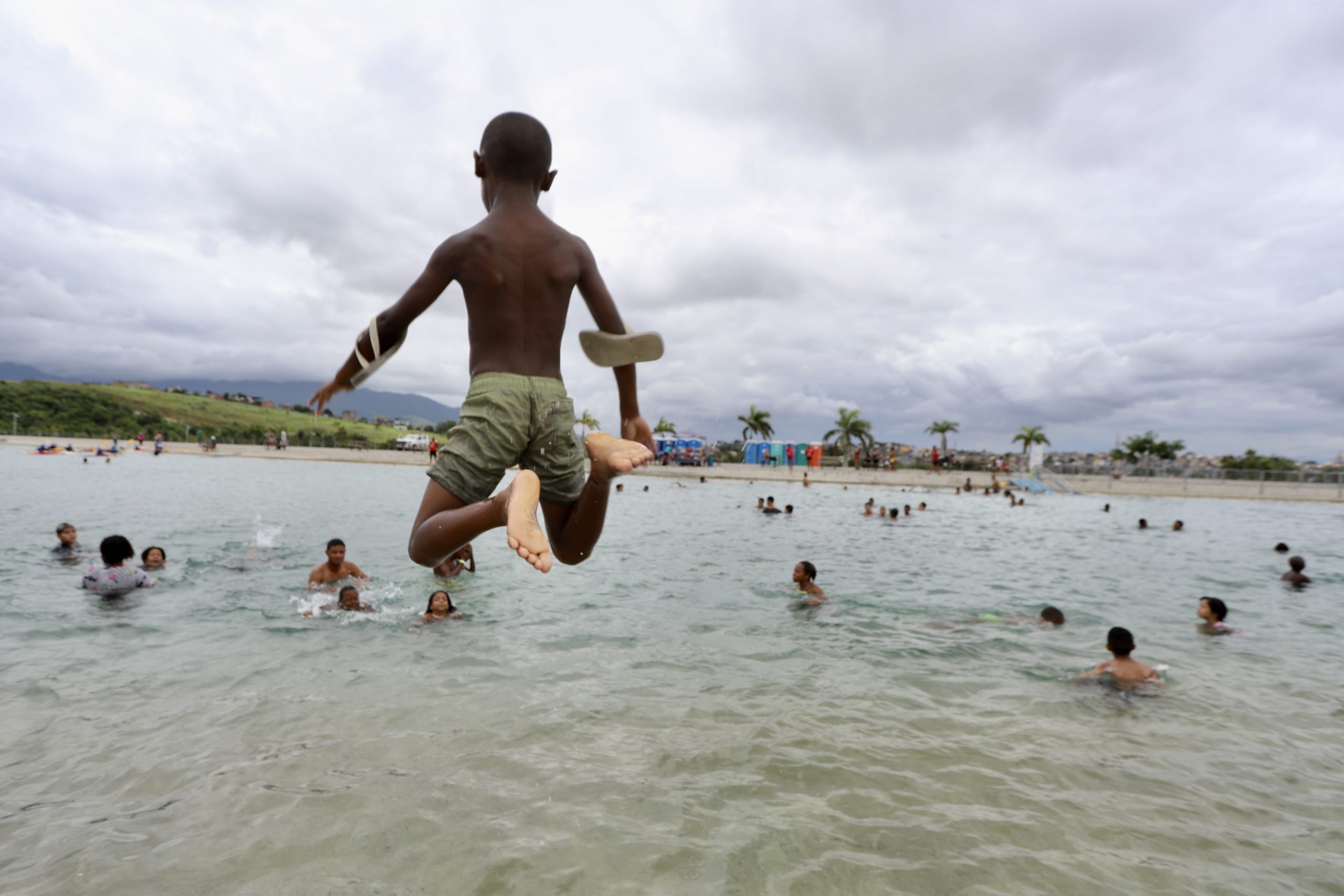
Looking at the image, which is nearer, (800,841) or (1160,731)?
(800,841)

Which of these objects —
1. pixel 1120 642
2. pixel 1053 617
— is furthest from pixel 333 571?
pixel 1053 617

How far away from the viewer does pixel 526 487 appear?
2.76 m

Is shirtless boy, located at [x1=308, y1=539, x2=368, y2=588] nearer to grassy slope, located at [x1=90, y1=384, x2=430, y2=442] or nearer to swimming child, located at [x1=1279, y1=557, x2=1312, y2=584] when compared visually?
swimming child, located at [x1=1279, y1=557, x2=1312, y2=584]

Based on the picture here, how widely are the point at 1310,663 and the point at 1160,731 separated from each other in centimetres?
486

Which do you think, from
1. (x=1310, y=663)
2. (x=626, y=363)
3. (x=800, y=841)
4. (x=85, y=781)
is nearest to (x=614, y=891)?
(x=800, y=841)

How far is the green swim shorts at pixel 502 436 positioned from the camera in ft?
9.81

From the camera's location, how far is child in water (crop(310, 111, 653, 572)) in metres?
3.00

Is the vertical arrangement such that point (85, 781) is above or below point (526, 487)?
below

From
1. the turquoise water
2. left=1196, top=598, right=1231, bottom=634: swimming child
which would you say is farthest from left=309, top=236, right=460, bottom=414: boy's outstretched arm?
left=1196, top=598, right=1231, bottom=634: swimming child

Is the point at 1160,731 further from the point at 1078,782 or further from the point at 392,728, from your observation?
the point at 392,728

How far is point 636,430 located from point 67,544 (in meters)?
16.4

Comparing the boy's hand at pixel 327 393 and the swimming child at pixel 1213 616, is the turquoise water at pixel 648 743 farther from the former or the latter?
the boy's hand at pixel 327 393

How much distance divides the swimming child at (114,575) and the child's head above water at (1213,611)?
1763cm

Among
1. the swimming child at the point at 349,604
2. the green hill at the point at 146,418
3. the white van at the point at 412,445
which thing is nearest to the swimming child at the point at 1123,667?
the swimming child at the point at 349,604
